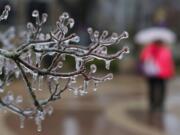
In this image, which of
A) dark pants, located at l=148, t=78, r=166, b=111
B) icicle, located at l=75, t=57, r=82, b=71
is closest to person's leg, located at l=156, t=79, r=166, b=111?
dark pants, located at l=148, t=78, r=166, b=111

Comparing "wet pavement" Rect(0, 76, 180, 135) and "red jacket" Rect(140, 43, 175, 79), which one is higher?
"red jacket" Rect(140, 43, 175, 79)

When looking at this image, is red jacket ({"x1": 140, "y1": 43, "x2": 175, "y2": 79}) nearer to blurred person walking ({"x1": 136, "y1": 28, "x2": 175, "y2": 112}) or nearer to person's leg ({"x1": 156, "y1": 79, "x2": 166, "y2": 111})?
blurred person walking ({"x1": 136, "y1": 28, "x2": 175, "y2": 112})

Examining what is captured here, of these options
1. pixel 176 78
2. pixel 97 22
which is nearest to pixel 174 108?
pixel 176 78

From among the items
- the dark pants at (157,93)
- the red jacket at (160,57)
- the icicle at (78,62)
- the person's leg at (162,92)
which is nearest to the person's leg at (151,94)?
the dark pants at (157,93)

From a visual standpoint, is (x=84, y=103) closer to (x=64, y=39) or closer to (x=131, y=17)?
(x=64, y=39)

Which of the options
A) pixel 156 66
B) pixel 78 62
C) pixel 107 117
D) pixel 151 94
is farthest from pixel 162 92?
pixel 78 62

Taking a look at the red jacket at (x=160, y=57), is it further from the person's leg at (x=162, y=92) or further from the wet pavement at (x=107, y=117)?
the wet pavement at (x=107, y=117)
